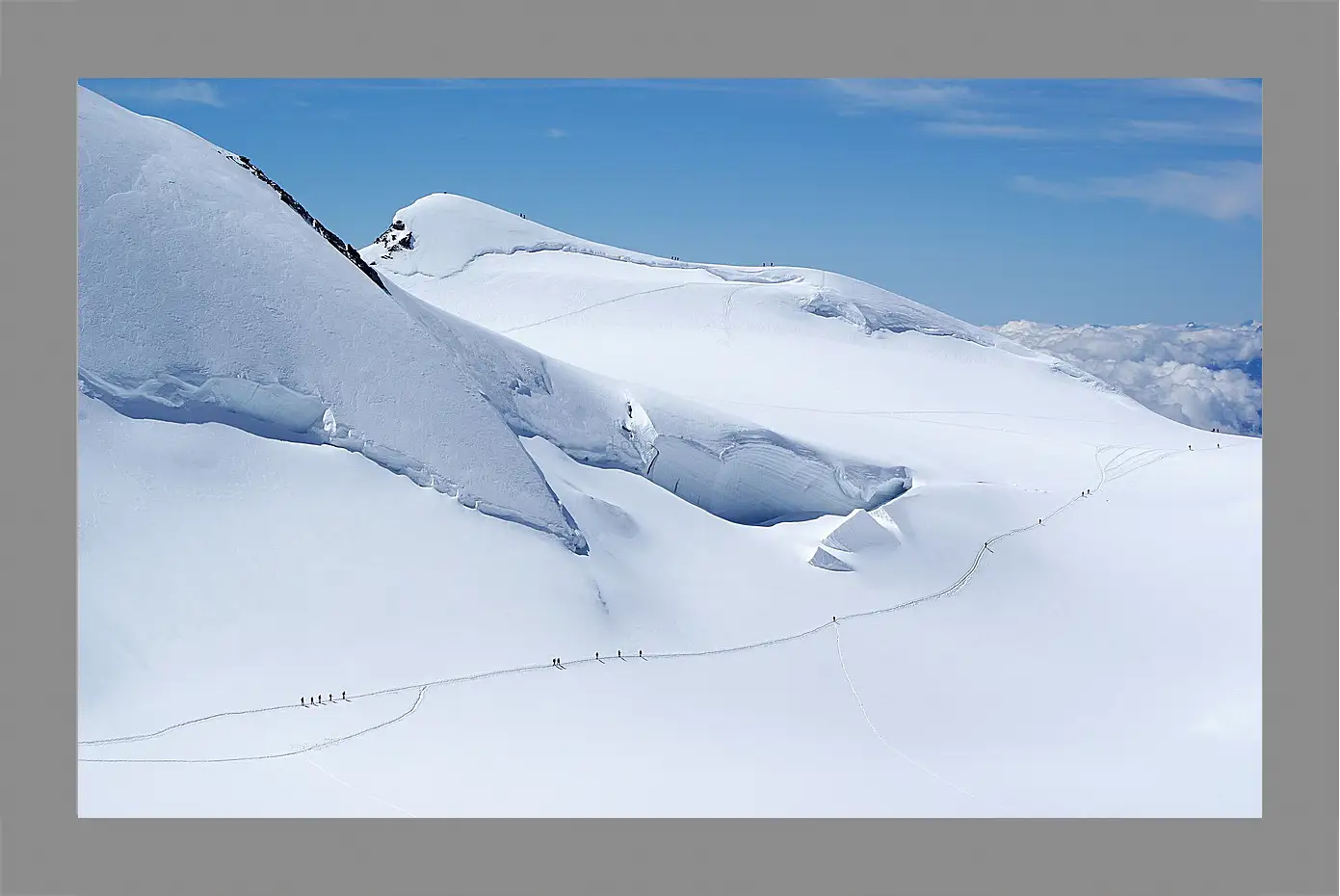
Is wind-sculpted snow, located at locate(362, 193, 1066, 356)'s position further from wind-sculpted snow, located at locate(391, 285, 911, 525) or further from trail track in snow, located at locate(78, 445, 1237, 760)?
wind-sculpted snow, located at locate(391, 285, 911, 525)

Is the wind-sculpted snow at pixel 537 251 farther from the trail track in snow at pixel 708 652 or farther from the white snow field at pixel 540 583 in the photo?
the white snow field at pixel 540 583

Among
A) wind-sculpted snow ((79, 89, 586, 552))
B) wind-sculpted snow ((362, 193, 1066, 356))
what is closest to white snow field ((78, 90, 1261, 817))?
wind-sculpted snow ((79, 89, 586, 552))

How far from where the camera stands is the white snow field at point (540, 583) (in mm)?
19578

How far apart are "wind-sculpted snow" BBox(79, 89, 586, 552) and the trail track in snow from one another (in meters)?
3.87

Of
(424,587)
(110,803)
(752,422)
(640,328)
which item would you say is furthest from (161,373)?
(640,328)

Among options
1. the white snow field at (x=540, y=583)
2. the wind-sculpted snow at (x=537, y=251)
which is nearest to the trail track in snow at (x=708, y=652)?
the white snow field at (x=540, y=583)

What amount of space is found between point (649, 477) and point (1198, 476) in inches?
629

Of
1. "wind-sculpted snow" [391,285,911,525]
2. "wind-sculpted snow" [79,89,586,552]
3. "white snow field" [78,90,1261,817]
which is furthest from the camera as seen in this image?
"wind-sculpted snow" [391,285,911,525]

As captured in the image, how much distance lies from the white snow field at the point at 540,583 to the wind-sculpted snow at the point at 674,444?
0.10m

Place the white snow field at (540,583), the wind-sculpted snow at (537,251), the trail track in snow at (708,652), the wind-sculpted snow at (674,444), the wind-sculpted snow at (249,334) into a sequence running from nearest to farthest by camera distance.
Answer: the trail track in snow at (708,652) < the white snow field at (540,583) < the wind-sculpted snow at (249,334) < the wind-sculpted snow at (674,444) < the wind-sculpted snow at (537,251)

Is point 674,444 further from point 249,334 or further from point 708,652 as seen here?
point 249,334

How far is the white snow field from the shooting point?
64.2 feet

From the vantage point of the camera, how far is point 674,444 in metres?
30.5

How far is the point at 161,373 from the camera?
23.0 meters
